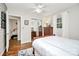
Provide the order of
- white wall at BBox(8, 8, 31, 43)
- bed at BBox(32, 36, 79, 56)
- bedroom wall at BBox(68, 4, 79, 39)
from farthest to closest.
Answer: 1. white wall at BBox(8, 8, 31, 43)
2. bedroom wall at BBox(68, 4, 79, 39)
3. bed at BBox(32, 36, 79, 56)

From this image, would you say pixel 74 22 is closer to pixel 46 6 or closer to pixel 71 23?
pixel 71 23

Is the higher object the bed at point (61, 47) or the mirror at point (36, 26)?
the mirror at point (36, 26)

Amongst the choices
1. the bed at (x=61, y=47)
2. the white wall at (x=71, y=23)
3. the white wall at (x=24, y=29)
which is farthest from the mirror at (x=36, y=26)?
the white wall at (x=71, y=23)

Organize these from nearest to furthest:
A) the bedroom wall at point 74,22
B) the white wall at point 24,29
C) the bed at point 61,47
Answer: the bed at point 61,47 < the bedroom wall at point 74,22 < the white wall at point 24,29

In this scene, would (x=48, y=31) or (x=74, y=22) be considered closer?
(x=74, y=22)

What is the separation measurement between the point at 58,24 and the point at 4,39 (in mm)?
793

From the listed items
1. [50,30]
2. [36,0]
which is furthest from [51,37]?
[36,0]

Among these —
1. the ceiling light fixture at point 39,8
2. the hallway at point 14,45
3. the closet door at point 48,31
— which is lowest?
the hallway at point 14,45

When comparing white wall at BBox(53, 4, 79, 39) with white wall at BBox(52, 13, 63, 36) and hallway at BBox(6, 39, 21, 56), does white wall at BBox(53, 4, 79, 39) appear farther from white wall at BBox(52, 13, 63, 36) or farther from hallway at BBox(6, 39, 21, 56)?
hallway at BBox(6, 39, 21, 56)

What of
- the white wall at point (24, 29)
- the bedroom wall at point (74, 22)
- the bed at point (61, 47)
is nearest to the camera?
the bed at point (61, 47)

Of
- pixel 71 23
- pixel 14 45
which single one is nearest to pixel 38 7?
pixel 71 23

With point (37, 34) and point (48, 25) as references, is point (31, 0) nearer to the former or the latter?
point (48, 25)

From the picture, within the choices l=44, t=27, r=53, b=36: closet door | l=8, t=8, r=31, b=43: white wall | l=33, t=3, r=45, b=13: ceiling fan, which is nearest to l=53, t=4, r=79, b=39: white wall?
l=44, t=27, r=53, b=36: closet door

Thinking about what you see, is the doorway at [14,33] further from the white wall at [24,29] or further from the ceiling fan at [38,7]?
the ceiling fan at [38,7]
